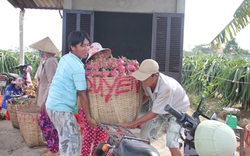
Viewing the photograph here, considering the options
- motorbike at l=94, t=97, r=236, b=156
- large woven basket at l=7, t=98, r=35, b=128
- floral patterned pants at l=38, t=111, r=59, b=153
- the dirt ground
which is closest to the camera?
motorbike at l=94, t=97, r=236, b=156

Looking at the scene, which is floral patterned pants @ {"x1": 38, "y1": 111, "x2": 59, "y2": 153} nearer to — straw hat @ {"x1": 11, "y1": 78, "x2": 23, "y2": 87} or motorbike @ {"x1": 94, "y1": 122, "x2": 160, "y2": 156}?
motorbike @ {"x1": 94, "y1": 122, "x2": 160, "y2": 156}

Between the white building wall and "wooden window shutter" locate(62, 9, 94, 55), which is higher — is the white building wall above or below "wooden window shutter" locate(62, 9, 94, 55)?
above

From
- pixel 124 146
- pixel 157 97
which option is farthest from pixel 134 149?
pixel 157 97

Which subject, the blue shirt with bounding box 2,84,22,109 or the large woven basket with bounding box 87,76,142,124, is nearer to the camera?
the large woven basket with bounding box 87,76,142,124

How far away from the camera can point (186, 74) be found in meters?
11.5

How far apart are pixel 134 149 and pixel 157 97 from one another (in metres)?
1.02

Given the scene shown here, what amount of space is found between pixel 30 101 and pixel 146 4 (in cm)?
320

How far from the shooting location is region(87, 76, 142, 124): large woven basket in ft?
7.82

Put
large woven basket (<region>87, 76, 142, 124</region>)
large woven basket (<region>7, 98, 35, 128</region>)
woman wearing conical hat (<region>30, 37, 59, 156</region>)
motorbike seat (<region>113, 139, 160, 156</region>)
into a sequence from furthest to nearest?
large woven basket (<region>7, 98, 35, 128</region>) → woman wearing conical hat (<region>30, 37, 59, 156</region>) → large woven basket (<region>87, 76, 142, 124</region>) → motorbike seat (<region>113, 139, 160, 156</region>)

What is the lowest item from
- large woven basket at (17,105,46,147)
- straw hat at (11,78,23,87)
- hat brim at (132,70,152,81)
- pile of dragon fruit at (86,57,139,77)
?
large woven basket at (17,105,46,147)

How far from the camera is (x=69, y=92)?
8.78ft

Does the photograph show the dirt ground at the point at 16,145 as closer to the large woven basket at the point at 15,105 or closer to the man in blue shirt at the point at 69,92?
the large woven basket at the point at 15,105

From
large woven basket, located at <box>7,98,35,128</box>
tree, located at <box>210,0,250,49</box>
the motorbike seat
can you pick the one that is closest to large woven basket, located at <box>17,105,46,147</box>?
large woven basket, located at <box>7,98,35,128</box>

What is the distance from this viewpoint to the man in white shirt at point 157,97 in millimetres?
2588
